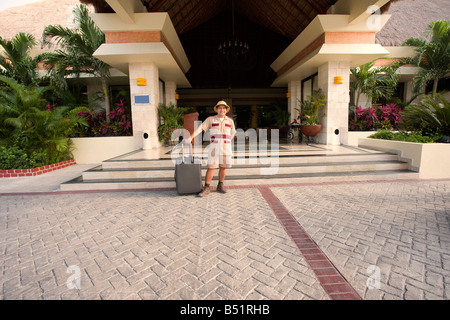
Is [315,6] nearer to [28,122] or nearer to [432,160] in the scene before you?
[432,160]

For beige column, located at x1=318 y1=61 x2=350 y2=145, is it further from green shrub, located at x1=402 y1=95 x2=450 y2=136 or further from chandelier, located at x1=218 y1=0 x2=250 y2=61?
chandelier, located at x1=218 y1=0 x2=250 y2=61

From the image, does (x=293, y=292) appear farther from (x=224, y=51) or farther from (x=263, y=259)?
(x=224, y=51)

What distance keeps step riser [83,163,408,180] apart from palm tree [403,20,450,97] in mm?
7814

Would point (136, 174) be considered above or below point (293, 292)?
above

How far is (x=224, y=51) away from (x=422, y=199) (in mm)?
10182

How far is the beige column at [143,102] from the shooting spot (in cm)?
823

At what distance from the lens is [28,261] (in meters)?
2.45

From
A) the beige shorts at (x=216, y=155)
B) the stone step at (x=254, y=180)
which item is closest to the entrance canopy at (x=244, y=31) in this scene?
the stone step at (x=254, y=180)

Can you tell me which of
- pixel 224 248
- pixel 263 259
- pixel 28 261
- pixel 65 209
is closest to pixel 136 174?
pixel 65 209

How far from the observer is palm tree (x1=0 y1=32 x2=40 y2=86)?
363 inches

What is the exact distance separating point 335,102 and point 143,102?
6757 millimetres

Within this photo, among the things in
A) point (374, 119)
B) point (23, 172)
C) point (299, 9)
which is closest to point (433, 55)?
point (374, 119)

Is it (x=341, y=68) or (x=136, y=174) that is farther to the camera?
(x=341, y=68)

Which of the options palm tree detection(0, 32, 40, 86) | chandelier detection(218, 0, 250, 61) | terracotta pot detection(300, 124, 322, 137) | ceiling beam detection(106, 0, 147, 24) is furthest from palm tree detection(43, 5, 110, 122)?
terracotta pot detection(300, 124, 322, 137)
